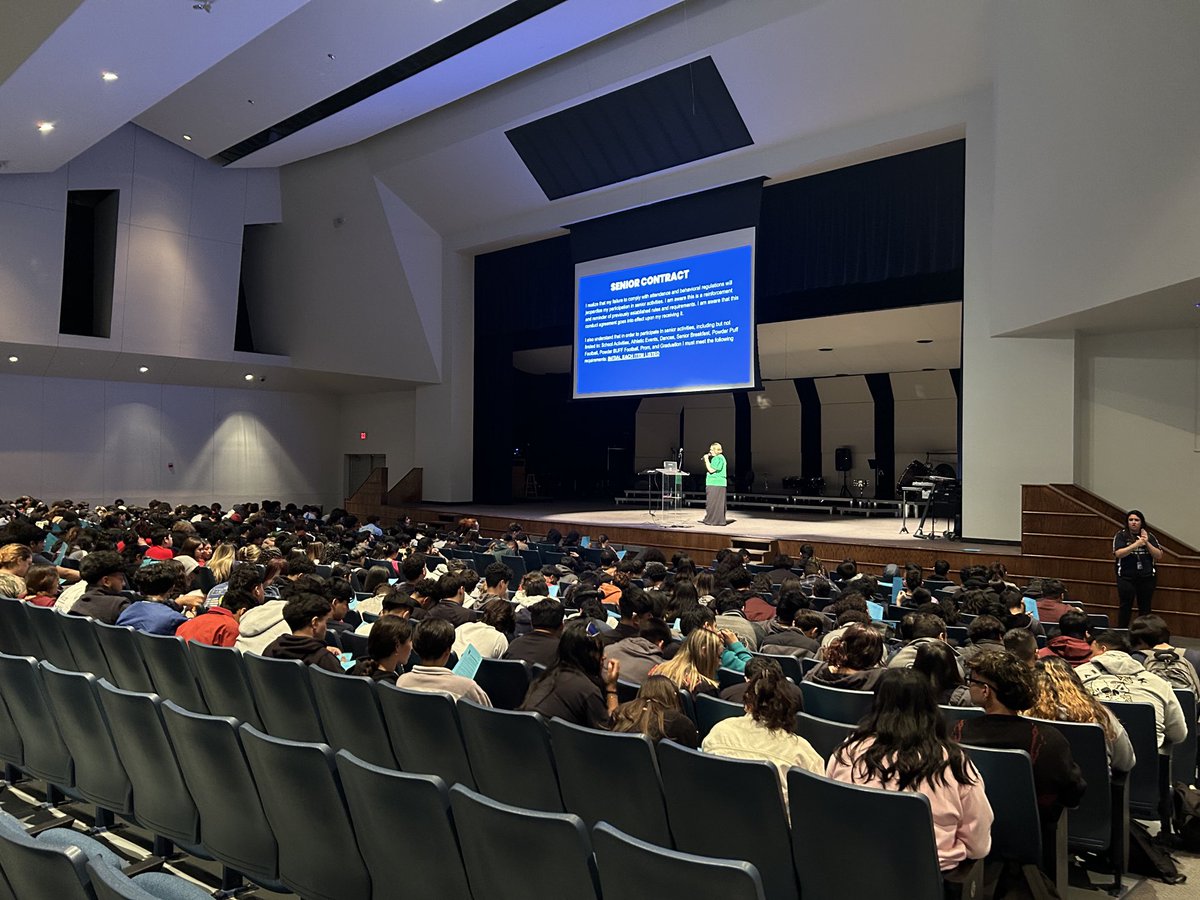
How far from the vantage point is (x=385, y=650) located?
3604 mm

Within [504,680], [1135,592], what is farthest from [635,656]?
[1135,592]

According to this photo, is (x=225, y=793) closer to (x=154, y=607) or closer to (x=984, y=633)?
(x=154, y=607)

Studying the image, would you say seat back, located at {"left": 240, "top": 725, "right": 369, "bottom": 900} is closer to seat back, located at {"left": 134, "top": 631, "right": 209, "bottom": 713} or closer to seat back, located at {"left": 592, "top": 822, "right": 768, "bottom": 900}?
seat back, located at {"left": 592, "top": 822, "right": 768, "bottom": 900}

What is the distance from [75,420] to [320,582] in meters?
15.1

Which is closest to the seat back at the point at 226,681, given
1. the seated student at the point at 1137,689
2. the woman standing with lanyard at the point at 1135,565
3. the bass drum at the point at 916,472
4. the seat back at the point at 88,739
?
the seat back at the point at 88,739

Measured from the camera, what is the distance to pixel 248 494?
63.6 ft

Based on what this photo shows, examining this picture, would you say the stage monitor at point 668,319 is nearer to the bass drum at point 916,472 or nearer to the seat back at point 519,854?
the bass drum at point 916,472

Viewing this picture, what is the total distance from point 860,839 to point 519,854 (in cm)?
86

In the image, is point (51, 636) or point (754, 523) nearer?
point (51, 636)

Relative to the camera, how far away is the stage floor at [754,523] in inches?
440

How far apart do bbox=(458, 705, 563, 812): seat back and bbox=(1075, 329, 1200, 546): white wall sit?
956cm

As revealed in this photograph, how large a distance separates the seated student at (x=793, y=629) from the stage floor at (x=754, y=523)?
593cm

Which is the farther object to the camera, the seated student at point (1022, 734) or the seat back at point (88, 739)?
the seat back at point (88, 739)

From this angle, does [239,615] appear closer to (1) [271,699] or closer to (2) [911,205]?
(1) [271,699]
